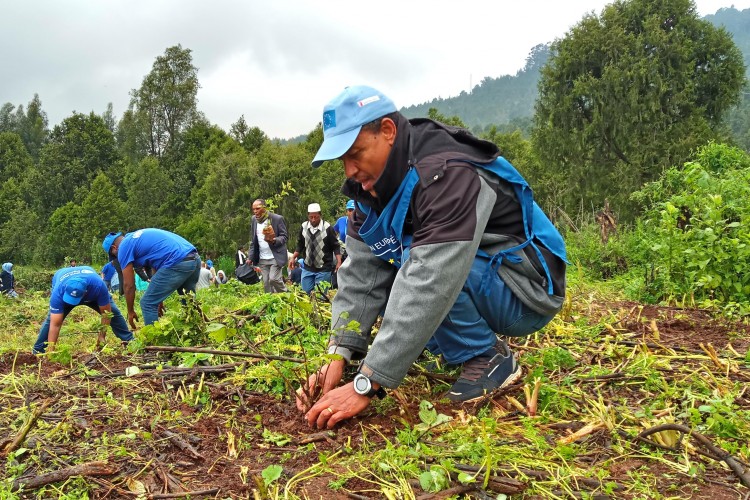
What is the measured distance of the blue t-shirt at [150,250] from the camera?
247 inches

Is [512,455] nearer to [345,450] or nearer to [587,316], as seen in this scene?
[345,450]

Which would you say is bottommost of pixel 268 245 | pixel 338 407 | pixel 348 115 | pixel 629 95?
pixel 338 407

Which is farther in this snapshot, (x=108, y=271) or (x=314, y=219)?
(x=108, y=271)

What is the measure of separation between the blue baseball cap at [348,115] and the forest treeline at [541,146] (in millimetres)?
18225

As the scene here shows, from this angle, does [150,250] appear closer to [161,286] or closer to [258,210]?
[161,286]

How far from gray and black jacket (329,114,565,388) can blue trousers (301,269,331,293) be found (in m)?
5.53

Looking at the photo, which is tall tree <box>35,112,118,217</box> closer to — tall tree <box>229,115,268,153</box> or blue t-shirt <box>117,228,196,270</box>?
tall tree <box>229,115,268,153</box>

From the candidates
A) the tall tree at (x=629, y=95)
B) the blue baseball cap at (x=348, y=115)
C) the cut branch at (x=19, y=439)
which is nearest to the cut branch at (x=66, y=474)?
the cut branch at (x=19, y=439)

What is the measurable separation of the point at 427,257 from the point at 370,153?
0.49 m

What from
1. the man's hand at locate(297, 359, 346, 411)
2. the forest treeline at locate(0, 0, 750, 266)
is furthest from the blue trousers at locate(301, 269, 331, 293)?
the forest treeline at locate(0, 0, 750, 266)

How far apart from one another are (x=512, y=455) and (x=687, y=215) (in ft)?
15.8

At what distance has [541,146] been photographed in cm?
2647

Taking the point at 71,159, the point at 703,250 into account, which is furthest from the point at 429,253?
the point at 71,159

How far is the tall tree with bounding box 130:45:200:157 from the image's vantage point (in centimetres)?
3725
